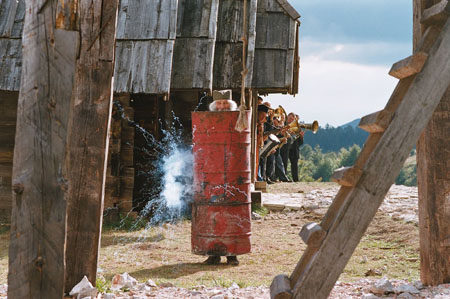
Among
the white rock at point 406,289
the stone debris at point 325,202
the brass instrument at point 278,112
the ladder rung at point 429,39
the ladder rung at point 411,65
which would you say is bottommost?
the white rock at point 406,289

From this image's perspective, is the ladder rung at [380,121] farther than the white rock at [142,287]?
No

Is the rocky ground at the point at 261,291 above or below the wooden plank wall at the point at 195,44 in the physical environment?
below

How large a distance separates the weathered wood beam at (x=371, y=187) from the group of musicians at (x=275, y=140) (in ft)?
32.2

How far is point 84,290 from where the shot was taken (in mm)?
3697

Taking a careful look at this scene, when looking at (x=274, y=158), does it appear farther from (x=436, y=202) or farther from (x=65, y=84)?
(x=65, y=84)

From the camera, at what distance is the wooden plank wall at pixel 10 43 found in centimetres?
895

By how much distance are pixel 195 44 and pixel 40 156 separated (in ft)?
22.2

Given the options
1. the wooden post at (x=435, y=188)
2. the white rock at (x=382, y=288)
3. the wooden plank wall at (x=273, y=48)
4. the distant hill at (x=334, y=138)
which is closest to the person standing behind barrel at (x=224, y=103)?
the white rock at (x=382, y=288)

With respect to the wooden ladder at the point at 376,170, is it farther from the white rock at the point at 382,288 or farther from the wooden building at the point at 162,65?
the wooden building at the point at 162,65

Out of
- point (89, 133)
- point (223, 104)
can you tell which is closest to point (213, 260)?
point (223, 104)

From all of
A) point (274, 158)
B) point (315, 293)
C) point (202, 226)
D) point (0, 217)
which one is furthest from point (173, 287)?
point (274, 158)

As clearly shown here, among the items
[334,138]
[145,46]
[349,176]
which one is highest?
[334,138]

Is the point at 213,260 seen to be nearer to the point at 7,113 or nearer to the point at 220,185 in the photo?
the point at 220,185

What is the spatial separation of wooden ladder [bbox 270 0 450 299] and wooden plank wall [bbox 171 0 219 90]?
6231 millimetres
